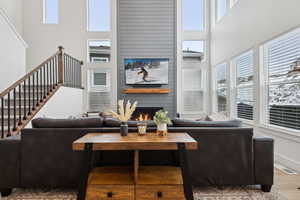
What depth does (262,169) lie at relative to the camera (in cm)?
245

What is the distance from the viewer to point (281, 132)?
3.59 metres

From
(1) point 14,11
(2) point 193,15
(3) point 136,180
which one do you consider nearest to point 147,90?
(2) point 193,15

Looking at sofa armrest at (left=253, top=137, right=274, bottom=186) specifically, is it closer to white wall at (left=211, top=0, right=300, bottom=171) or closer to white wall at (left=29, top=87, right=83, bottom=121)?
white wall at (left=211, top=0, right=300, bottom=171)

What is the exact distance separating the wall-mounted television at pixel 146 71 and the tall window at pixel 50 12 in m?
2.82

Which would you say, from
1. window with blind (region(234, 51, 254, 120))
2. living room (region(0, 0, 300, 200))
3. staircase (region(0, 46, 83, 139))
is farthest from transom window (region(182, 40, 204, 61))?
staircase (region(0, 46, 83, 139))

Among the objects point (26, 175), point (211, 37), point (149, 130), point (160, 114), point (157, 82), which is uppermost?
point (211, 37)

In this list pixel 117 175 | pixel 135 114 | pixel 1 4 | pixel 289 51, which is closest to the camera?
pixel 117 175

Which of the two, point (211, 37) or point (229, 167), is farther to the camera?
point (211, 37)

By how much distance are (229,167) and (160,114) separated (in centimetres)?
107

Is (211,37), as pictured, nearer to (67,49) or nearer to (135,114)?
(135,114)

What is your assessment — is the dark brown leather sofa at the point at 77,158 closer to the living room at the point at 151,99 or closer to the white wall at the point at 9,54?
the living room at the point at 151,99

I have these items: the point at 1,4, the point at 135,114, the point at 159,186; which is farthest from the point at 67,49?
the point at 159,186

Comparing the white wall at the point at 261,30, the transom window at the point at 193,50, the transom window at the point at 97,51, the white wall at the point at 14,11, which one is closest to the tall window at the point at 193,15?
the transom window at the point at 193,50

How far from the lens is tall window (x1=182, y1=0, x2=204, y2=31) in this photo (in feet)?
24.5
